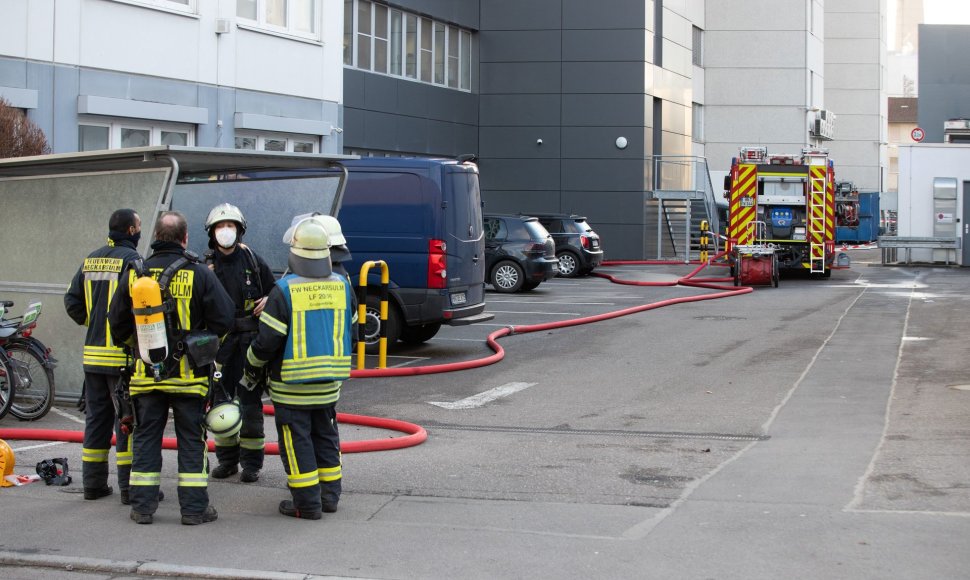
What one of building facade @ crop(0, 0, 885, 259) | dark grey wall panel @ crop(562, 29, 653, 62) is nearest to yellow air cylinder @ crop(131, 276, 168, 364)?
building facade @ crop(0, 0, 885, 259)

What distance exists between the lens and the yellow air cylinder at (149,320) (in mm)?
6676

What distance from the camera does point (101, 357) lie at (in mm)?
7195

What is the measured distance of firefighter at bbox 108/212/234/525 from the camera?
22.3 ft

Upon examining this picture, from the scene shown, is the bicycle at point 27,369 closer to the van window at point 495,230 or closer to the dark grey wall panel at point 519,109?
the van window at point 495,230

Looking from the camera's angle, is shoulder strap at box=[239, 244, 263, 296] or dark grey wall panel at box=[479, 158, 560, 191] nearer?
shoulder strap at box=[239, 244, 263, 296]

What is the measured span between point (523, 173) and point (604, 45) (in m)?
4.36

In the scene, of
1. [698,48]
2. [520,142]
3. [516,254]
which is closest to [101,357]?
[516,254]

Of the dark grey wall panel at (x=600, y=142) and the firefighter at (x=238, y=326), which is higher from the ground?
the dark grey wall panel at (x=600, y=142)

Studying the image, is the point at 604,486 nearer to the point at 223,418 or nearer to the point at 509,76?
the point at 223,418

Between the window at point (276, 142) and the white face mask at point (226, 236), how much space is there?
11.7 m

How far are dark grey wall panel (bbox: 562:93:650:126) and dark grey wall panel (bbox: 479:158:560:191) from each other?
1.43m

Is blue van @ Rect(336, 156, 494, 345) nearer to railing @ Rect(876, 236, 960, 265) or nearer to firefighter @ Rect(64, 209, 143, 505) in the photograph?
firefighter @ Rect(64, 209, 143, 505)

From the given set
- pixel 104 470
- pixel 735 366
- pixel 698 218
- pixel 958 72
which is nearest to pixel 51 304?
pixel 104 470

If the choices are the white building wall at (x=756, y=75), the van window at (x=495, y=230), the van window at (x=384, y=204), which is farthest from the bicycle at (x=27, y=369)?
the white building wall at (x=756, y=75)
